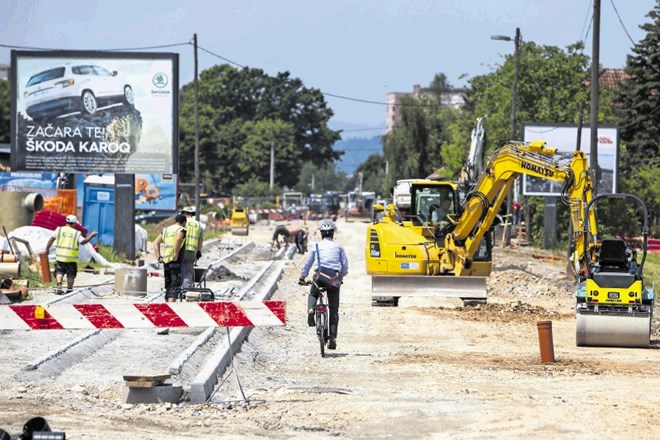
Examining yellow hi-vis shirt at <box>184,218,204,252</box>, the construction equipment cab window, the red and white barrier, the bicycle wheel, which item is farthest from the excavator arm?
the red and white barrier

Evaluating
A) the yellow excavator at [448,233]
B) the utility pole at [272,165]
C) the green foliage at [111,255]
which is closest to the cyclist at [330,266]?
the yellow excavator at [448,233]

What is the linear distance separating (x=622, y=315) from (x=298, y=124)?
148 meters

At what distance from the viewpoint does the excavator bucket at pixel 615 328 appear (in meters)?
19.1

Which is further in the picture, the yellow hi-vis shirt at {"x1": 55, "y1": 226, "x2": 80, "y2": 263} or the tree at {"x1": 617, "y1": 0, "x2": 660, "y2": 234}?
the tree at {"x1": 617, "y1": 0, "x2": 660, "y2": 234}

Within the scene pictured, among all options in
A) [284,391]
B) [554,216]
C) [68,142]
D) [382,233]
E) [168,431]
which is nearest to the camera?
[168,431]

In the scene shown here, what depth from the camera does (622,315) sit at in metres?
19.2

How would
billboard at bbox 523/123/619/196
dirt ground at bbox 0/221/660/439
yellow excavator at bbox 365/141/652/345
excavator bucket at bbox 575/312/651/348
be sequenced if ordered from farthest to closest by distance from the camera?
1. billboard at bbox 523/123/619/196
2. yellow excavator at bbox 365/141/652/345
3. excavator bucket at bbox 575/312/651/348
4. dirt ground at bbox 0/221/660/439

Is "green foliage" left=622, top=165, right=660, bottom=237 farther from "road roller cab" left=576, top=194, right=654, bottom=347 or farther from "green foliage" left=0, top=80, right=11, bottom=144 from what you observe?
"green foliage" left=0, top=80, right=11, bottom=144

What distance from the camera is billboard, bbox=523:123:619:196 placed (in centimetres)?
5741

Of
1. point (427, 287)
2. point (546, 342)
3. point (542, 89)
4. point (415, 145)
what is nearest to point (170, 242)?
point (546, 342)

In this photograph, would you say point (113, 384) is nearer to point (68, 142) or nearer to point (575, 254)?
point (575, 254)

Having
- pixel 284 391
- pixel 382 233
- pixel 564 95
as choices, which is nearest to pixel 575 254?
pixel 382 233

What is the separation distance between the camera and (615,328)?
19.1m

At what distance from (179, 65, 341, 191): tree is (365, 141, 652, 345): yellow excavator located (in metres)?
115
